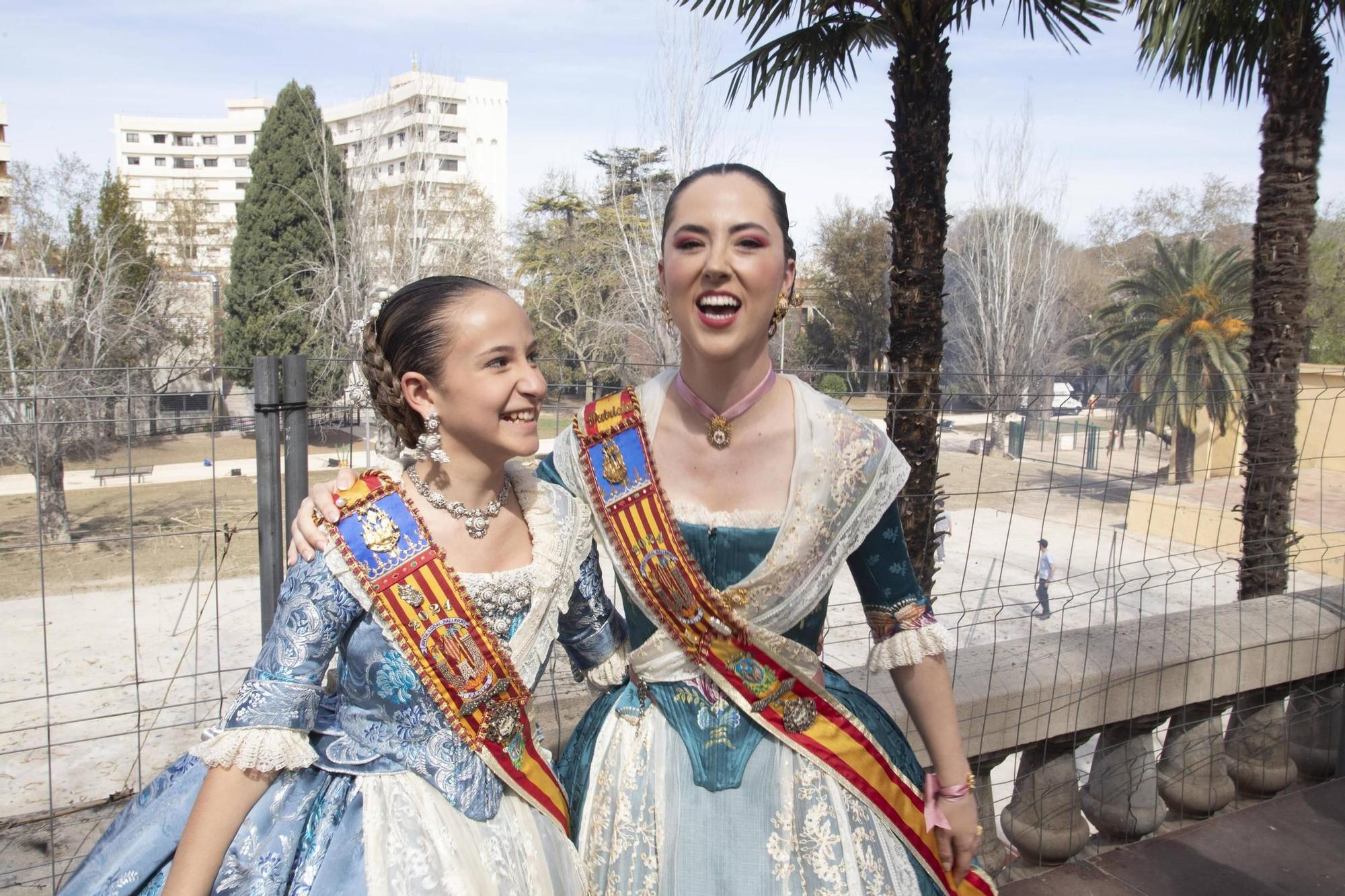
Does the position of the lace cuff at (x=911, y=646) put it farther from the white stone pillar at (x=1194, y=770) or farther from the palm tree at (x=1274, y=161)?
the palm tree at (x=1274, y=161)

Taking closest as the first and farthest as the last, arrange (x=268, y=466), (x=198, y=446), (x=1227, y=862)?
(x=268, y=466)
(x=1227, y=862)
(x=198, y=446)

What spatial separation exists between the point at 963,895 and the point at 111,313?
2056cm

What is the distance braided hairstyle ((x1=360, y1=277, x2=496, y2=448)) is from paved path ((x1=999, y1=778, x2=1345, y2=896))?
7.11 ft

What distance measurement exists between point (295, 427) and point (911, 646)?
145cm

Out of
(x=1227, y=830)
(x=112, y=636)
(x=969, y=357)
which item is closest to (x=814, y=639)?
(x=1227, y=830)

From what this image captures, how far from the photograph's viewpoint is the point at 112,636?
10.4 m

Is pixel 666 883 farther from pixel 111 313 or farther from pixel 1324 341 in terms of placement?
pixel 1324 341

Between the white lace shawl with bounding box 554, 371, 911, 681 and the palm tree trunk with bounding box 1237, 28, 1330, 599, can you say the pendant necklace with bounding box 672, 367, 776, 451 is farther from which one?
the palm tree trunk with bounding box 1237, 28, 1330, 599

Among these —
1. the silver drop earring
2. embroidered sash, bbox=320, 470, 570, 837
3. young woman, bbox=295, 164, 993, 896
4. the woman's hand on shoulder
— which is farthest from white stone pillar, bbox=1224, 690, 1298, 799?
the woman's hand on shoulder

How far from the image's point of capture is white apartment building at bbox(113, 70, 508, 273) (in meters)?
23.5

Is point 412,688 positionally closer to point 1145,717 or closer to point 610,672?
point 610,672

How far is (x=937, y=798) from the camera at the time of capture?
6.01 ft

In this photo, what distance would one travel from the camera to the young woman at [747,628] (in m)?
1.70

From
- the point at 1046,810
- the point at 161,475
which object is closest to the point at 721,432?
the point at 1046,810
